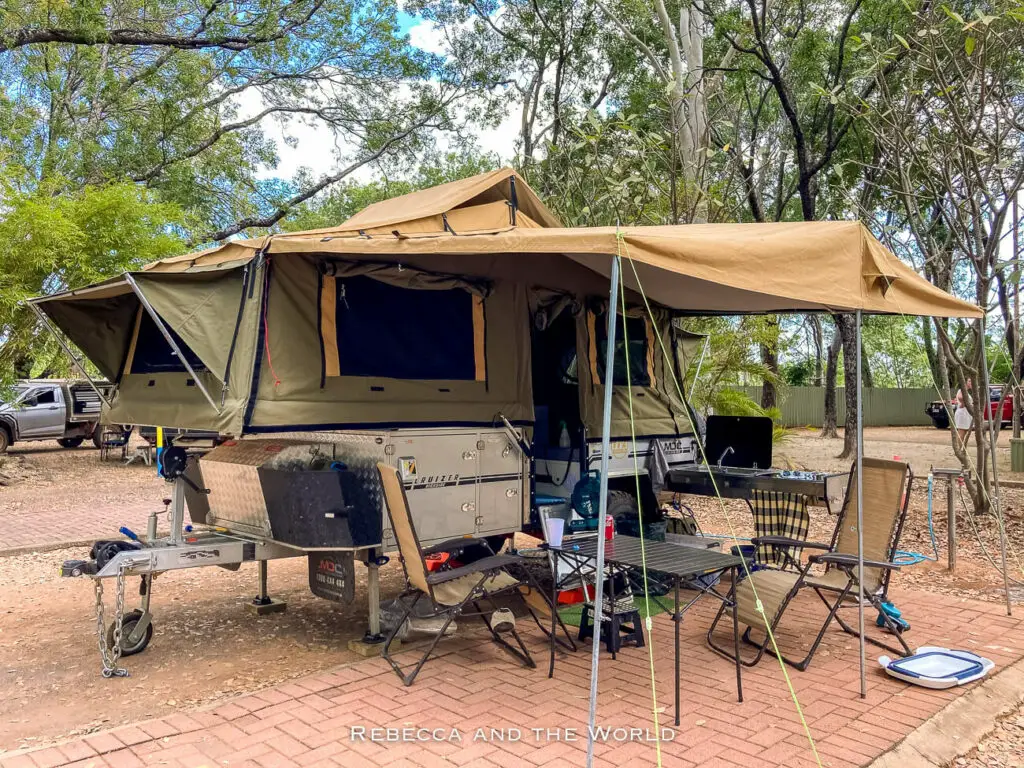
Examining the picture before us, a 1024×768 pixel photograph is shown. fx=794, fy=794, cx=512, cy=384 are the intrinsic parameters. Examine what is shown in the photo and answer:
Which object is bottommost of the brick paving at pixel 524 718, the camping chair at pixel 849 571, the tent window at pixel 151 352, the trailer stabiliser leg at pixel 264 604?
the brick paving at pixel 524 718

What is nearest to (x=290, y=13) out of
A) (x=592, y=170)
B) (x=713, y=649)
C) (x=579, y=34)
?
(x=579, y=34)

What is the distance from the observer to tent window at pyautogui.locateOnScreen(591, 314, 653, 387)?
656 centimetres

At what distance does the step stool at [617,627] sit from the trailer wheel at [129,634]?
8.49 feet

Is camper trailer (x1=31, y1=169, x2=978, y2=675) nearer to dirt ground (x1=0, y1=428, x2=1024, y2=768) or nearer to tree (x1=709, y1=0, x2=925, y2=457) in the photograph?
dirt ground (x1=0, y1=428, x2=1024, y2=768)

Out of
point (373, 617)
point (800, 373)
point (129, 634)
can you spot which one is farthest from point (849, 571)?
point (800, 373)

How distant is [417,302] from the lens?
5.35m

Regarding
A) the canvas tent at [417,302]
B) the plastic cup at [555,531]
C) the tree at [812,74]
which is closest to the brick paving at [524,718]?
the plastic cup at [555,531]

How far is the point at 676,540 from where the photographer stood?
6.72 m

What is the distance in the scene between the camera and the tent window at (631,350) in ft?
A: 21.5

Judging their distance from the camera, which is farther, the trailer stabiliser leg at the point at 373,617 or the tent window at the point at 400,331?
the tent window at the point at 400,331

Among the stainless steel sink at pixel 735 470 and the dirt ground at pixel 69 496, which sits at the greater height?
the stainless steel sink at pixel 735 470

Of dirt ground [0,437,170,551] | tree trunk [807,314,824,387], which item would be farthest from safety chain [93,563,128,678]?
tree trunk [807,314,824,387]

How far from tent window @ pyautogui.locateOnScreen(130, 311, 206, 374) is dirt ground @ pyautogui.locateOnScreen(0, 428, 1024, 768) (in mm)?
1679

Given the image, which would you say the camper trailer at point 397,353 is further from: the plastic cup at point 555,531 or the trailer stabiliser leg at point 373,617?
the plastic cup at point 555,531
